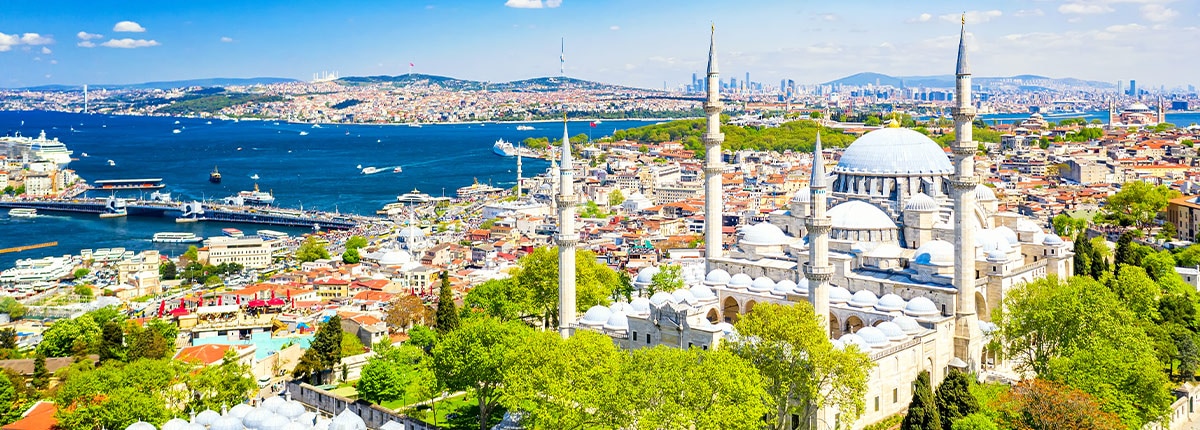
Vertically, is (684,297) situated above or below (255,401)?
above

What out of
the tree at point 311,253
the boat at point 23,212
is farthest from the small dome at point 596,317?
the boat at point 23,212

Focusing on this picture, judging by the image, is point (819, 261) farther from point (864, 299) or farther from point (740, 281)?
point (740, 281)

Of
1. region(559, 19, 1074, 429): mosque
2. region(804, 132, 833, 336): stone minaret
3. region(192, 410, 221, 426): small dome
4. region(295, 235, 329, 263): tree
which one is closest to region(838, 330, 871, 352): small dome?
region(559, 19, 1074, 429): mosque

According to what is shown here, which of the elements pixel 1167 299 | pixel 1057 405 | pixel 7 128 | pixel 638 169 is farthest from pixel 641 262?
pixel 7 128

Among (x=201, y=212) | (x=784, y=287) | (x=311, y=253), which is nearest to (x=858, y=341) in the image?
(x=784, y=287)

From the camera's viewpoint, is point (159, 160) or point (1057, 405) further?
point (159, 160)

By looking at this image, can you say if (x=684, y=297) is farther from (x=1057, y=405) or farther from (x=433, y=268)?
(x=433, y=268)
